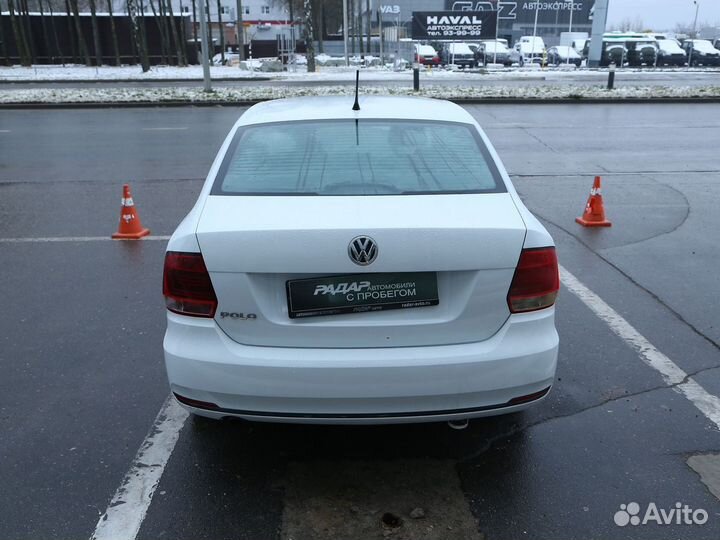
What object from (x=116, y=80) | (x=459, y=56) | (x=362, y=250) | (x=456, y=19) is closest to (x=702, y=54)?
(x=459, y=56)

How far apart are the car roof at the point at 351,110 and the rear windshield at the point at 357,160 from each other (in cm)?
7

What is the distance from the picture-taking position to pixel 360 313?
9.34 feet

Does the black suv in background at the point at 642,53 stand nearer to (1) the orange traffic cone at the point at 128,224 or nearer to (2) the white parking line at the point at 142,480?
(1) the orange traffic cone at the point at 128,224

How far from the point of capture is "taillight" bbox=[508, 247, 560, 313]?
9.60 feet

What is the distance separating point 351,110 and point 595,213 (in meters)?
4.58

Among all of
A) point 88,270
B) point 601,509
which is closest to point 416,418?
point 601,509

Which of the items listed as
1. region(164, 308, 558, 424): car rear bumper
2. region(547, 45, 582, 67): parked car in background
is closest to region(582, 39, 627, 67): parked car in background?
region(547, 45, 582, 67): parked car in background

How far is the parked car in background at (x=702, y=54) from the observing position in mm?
42969

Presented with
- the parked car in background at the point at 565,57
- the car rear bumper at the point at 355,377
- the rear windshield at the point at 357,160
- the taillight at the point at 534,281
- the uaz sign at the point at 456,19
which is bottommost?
the parked car in background at the point at 565,57

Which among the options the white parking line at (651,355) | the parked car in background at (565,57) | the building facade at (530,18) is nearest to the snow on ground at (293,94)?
the white parking line at (651,355)

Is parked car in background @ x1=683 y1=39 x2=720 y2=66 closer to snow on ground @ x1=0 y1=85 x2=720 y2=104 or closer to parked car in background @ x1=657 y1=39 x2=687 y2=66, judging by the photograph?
parked car in background @ x1=657 y1=39 x2=687 y2=66

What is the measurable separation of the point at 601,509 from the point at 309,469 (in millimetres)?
1309

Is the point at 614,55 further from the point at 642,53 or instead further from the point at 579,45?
the point at 579,45

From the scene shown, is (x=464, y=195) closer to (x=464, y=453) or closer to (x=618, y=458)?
(x=464, y=453)
